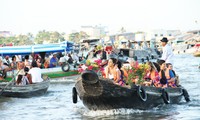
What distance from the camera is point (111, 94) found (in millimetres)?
14094

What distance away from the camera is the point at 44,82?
21.3m

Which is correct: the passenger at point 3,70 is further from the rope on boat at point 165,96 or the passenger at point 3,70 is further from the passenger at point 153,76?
the rope on boat at point 165,96

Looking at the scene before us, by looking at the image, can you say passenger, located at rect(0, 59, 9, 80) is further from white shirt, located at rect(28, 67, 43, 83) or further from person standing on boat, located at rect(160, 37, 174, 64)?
person standing on boat, located at rect(160, 37, 174, 64)

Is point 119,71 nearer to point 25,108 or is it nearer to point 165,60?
point 165,60

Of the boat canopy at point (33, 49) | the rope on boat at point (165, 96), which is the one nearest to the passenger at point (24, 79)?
the rope on boat at point (165, 96)

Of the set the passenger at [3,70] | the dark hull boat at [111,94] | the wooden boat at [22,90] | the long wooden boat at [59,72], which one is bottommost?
the long wooden boat at [59,72]

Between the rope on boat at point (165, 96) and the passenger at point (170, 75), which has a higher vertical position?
the passenger at point (170, 75)

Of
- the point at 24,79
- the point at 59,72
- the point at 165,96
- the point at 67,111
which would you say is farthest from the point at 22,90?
the point at 59,72

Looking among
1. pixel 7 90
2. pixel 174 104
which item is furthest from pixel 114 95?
pixel 7 90

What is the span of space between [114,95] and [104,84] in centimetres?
58

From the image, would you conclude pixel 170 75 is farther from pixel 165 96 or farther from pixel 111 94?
pixel 111 94

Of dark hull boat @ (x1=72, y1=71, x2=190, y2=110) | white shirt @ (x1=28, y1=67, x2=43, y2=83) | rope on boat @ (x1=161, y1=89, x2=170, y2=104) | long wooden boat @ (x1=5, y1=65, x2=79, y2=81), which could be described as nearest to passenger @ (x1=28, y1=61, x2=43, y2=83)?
white shirt @ (x1=28, y1=67, x2=43, y2=83)

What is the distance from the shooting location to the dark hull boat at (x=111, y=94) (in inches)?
540

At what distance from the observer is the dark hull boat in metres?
13.7
